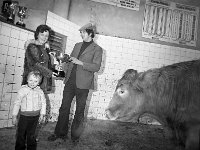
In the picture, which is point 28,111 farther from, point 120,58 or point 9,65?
point 120,58

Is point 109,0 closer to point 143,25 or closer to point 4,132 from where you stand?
point 143,25

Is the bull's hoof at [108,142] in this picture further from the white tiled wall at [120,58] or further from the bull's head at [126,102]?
the white tiled wall at [120,58]

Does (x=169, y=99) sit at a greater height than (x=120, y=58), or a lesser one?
lesser

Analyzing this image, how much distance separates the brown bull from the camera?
207 cm

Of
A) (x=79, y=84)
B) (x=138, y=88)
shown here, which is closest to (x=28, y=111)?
(x=79, y=84)

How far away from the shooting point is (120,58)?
6.32 meters

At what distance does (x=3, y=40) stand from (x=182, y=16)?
6.12 meters

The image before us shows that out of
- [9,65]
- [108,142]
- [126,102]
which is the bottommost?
[108,142]

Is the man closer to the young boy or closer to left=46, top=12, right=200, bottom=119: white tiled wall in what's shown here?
the young boy

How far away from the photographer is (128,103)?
9.32 feet

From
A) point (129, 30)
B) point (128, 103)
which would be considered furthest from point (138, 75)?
point (129, 30)

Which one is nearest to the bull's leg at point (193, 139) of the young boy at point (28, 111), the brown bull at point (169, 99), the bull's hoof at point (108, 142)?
the brown bull at point (169, 99)

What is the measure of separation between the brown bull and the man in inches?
30.9

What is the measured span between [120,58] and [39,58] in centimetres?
378
